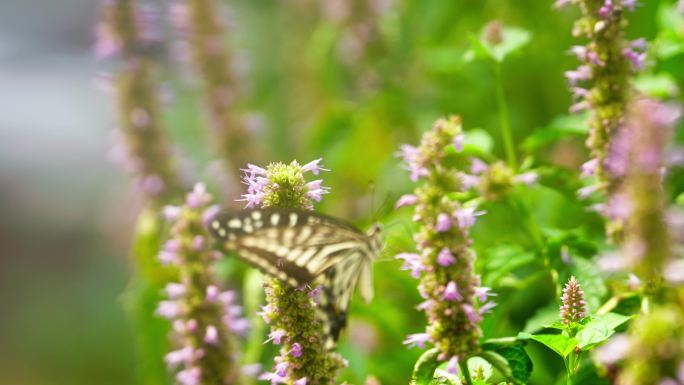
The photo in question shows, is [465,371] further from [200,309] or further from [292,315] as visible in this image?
[200,309]

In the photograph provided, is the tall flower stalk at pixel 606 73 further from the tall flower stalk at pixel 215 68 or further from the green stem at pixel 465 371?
the tall flower stalk at pixel 215 68

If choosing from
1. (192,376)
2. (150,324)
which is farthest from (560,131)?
(150,324)

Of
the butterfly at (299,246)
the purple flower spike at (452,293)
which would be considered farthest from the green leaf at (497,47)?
the purple flower spike at (452,293)

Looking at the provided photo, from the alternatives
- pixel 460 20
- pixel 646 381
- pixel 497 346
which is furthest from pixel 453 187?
pixel 460 20

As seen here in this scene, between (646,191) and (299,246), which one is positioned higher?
(299,246)

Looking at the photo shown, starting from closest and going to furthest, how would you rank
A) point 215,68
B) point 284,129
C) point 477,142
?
point 477,142
point 215,68
point 284,129

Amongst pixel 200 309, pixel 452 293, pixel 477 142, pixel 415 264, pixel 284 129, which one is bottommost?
A: pixel 452 293
